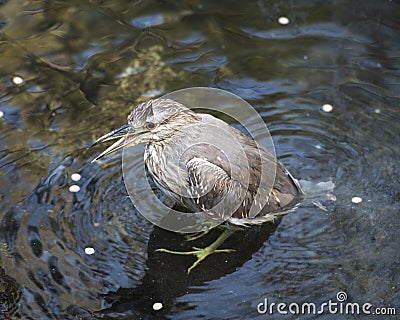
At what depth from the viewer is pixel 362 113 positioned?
6676mm

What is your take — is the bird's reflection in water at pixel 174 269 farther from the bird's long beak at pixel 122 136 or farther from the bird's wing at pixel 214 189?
the bird's long beak at pixel 122 136

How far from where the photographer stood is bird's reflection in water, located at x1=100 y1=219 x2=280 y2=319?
A: 5.14 meters

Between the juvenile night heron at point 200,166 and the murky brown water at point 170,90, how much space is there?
30cm

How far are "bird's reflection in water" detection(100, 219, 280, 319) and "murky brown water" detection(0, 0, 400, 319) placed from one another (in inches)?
0.5

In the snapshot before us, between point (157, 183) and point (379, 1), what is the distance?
409 cm

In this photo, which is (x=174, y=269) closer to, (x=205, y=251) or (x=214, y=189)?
(x=205, y=251)

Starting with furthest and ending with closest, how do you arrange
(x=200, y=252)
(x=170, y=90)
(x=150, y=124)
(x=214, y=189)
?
(x=170, y=90) → (x=200, y=252) → (x=150, y=124) → (x=214, y=189)

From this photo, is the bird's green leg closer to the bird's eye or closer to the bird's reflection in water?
the bird's reflection in water

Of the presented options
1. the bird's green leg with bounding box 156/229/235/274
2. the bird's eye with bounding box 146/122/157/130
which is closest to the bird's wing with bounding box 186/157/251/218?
the bird's green leg with bounding box 156/229/235/274

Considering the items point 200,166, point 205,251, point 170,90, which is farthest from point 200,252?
point 170,90

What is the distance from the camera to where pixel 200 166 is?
5281 millimetres

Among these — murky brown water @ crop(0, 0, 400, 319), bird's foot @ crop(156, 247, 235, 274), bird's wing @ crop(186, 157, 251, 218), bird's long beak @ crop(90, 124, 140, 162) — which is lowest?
bird's foot @ crop(156, 247, 235, 274)

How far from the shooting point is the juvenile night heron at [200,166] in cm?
532

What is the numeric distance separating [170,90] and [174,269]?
2231 millimetres
